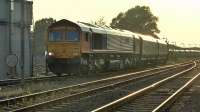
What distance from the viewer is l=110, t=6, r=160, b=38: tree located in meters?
137

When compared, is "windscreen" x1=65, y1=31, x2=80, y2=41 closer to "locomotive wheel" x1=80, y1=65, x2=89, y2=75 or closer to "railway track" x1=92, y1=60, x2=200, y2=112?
"locomotive wheel" x1=80, y1=65, x2=89, y2=75

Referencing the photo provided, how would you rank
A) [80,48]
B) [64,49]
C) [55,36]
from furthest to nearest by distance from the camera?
[55,36] < [64,49] < [80,48]

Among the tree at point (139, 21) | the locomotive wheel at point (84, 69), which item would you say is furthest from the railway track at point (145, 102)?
the tree at point (139, 21)

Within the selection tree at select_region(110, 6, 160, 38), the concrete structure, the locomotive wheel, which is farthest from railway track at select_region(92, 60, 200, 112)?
tree at select_region(110, 6, 160, 38)

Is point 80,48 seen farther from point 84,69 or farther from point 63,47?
point 84,69

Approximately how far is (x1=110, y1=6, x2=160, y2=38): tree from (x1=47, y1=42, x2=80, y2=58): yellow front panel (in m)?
104

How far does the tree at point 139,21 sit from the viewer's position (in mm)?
137000

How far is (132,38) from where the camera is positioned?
45.1 metres

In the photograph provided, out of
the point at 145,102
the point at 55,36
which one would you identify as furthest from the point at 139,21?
the point at 145,102

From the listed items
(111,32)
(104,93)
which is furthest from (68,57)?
(104,93)

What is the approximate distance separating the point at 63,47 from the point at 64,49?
0.13m

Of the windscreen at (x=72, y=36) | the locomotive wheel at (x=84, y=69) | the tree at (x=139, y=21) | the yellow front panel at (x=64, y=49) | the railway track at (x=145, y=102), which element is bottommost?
the railway track at (x=145, y=102)

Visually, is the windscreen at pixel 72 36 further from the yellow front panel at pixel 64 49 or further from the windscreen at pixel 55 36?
the windscreen at pixel 55 36

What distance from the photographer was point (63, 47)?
102 ft
